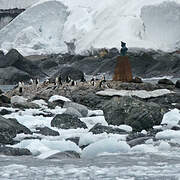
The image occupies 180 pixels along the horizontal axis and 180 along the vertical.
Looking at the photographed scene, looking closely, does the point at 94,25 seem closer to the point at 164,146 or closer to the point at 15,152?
the point at 164,146

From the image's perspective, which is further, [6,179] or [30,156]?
[30,156]

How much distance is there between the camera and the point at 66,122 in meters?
7.80

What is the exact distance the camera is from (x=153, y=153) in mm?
5352

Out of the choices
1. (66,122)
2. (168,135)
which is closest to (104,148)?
(168,135)

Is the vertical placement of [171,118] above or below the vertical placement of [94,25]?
below

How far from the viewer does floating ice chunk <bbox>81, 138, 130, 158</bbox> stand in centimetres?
528

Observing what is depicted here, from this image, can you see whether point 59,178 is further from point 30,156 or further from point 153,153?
point 153,153

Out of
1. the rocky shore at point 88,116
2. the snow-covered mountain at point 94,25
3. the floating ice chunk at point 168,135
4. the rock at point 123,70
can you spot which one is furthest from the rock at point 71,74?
the floating ice chunk at point 168,135

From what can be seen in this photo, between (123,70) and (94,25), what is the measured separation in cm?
2473

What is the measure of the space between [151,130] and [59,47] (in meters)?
35.4

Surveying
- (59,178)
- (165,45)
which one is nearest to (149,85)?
(59,178)

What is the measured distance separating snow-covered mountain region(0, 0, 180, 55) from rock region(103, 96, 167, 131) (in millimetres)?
25110

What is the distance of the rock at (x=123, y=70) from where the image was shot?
628 inches

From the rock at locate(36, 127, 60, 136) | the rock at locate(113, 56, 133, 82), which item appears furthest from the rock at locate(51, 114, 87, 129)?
the rock at locate(113, 56, 133, 82)
